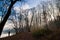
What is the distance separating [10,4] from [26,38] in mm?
11615

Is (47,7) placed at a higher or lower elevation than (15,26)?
higher

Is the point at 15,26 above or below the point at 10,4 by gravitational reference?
below

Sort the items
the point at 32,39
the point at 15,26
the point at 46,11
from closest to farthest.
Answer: the point at 32,39, the point at 46,11, the point at 15,26

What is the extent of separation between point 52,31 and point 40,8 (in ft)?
79.8

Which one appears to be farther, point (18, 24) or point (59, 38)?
point (18, 24)

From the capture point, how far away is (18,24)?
4894 cm

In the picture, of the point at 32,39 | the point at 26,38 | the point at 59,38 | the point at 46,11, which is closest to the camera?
the point at 59,38

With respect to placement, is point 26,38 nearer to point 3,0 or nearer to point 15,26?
point 3,0

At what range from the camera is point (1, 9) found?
3403 centimetres

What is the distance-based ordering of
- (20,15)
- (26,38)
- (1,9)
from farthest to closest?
1. (20,15)
2. (1,9)
3. (26,38)

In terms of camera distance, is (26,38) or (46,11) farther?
(46,11)

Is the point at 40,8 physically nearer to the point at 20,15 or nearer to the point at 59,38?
the point at 20,15

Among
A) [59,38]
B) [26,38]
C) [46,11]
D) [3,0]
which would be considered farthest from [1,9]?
[59,38]

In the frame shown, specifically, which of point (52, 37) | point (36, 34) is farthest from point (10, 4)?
point (52, 37)
